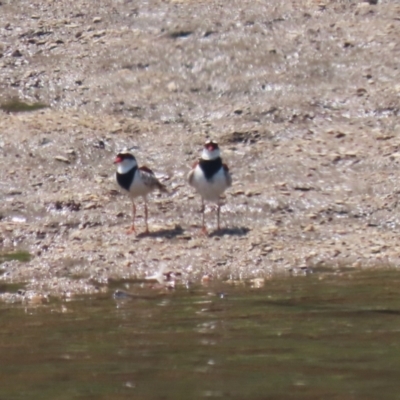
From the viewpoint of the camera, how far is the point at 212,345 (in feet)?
30.1

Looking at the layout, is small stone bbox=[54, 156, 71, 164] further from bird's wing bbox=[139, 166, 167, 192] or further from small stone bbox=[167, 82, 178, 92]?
small stone bbox=[167, 82, 178, 92]

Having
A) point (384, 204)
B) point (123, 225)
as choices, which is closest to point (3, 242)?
point (123, 225)

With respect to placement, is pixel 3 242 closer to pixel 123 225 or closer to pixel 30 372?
pixel 123 225

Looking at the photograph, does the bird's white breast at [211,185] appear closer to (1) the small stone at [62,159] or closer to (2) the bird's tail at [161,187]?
(2) the bird's tail at [161,187]

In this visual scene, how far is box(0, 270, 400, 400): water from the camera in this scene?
26.4 ft

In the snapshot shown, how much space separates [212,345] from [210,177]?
220 inches

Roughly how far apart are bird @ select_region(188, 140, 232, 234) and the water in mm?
2829

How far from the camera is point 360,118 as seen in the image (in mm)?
17750

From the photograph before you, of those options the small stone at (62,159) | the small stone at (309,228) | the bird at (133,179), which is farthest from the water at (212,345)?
the small stone at (62,159)

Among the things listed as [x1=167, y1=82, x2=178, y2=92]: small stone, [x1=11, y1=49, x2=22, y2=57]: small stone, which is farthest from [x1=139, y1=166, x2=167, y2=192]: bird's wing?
[x1=11, y1=49, x2=22, y2=57]: small stone

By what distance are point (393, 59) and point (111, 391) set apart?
39.9 ft

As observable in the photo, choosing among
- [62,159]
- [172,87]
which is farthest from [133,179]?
[172,87]

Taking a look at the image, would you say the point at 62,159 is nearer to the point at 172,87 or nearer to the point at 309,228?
the point at 172,87

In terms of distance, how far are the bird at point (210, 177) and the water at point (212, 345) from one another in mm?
2829
